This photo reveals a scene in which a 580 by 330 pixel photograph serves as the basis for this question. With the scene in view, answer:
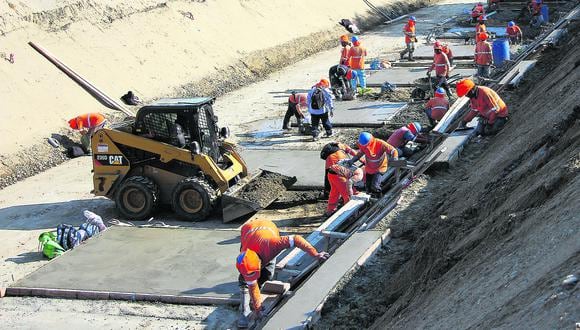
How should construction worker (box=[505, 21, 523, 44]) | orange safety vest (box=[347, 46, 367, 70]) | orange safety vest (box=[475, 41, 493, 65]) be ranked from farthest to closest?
construction worker (box=[505, 21, 523, 44]), orange safety vest (box=[347, 46, 367, 70]), orange safety vest (box=[475, 41, 493, 65])

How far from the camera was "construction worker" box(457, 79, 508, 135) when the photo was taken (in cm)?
1598

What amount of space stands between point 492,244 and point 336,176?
16.5ft

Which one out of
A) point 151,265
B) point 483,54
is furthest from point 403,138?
point 483,54

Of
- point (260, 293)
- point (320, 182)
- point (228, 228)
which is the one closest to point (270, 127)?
point (320, 182)

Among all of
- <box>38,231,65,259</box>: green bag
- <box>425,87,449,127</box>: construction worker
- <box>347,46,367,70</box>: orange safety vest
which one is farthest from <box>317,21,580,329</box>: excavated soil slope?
<box>347,46,367,70</box>: orange safety vest

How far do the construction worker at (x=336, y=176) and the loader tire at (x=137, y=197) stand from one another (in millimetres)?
3270

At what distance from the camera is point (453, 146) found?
51.7 ft

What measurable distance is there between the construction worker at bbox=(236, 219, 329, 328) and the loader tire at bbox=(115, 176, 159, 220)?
499 centimetres

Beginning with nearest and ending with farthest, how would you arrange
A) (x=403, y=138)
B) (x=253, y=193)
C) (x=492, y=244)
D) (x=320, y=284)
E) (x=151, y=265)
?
1. (x=492, y=244)
2. (x=320, y=284)
3. (x=151, y=265)
4. (x=253, y=193)
5. (x=403, y=138)

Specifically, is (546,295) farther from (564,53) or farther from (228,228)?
(564,53)

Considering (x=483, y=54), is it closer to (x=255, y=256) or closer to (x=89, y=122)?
(x=89, y=122)

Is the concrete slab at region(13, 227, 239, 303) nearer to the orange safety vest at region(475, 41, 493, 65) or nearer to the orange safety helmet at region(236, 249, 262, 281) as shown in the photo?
the orange safety helmet at region(236, 249, 262, 281)

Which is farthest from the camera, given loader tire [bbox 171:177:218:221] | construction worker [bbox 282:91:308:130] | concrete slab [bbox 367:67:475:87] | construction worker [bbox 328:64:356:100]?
concrete slab [bbox 367:67:475:87]

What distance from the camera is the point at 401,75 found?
25.8 meters
